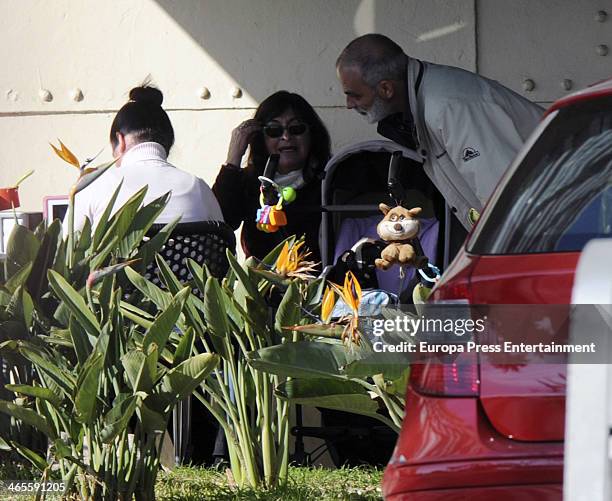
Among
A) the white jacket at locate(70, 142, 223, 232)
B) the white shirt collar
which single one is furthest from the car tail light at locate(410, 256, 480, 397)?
the white shirt collar

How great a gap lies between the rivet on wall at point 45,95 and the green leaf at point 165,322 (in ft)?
12.2

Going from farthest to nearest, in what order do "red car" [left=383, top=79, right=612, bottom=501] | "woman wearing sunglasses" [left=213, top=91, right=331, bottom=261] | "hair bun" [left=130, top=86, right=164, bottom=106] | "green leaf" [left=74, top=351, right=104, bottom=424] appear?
"woman wearing sunglasses" [left=213, top=91, right=331, bottom=261] → "hair bun" [left=130, top=86, right=164, bottom=106] → "green leaf" [left=74, top=351, right=104, bottom=424] → "red car" [left=383, top=79, right=612, bottom=501]

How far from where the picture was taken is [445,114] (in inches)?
203

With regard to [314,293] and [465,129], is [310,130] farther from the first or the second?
[314,293]

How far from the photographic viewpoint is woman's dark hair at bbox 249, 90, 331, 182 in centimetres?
621

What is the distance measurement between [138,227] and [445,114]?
1464mm

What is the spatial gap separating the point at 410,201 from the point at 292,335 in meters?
2.02

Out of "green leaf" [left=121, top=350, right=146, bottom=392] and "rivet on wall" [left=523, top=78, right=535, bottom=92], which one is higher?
"rivet on wall" [left=523, top=78, right=535, bottom=92]

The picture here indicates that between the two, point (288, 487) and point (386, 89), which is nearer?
point (288, 487)

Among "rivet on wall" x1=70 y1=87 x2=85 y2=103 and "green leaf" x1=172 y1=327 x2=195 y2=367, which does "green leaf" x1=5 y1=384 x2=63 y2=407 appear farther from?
"rivet on wall" x1=70 y1=87 x2=85 y2=103

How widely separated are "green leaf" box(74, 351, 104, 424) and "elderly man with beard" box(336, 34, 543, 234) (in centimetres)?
A: 191

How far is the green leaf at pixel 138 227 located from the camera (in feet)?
14.2

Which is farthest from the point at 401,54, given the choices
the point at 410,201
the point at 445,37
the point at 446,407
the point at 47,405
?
the point at 446,407

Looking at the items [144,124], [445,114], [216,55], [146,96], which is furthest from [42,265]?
[216,55]
